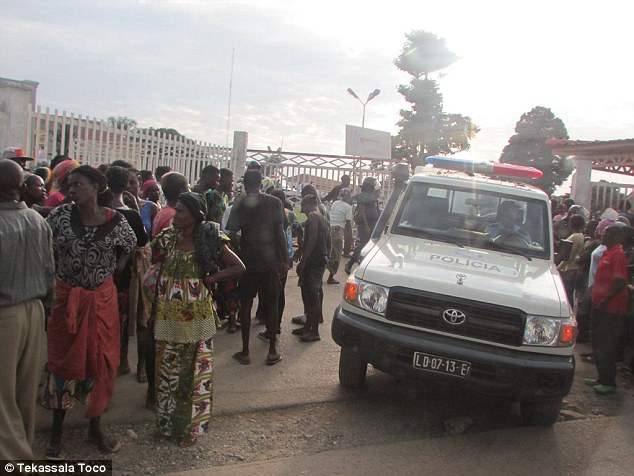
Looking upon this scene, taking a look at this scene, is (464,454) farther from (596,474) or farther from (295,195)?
(295,195)

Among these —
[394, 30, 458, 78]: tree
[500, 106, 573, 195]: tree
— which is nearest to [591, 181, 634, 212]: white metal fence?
[394, 30, 458, 78]: tree

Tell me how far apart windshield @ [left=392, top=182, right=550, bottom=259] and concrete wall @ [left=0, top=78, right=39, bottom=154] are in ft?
25.4

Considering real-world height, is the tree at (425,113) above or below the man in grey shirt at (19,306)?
above

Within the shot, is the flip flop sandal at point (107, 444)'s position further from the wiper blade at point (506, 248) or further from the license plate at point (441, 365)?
the wiper blade at point (506, 248)

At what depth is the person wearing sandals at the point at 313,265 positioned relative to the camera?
6.36 meters

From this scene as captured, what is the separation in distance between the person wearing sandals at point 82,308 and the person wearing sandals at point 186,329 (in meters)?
0.34

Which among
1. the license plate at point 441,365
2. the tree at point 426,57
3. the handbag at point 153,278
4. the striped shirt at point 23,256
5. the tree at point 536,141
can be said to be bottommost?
the license plate at point 441,365

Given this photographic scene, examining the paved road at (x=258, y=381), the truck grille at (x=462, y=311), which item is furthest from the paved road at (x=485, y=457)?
the paved road at (x=258, y=381)

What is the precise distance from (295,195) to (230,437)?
36.4 ft

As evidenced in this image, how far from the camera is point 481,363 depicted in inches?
160

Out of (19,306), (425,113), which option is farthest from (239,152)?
(425,113)

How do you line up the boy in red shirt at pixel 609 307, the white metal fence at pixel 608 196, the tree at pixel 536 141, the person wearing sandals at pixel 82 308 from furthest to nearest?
the tree at pixel 536 141 → the white metal fence at pixel 608 196 → the boy in red shirt at pixel 609 307 → the person wearing sandals at pixel 82 308

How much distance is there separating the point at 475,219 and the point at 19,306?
393cm

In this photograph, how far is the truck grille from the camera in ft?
13.6
